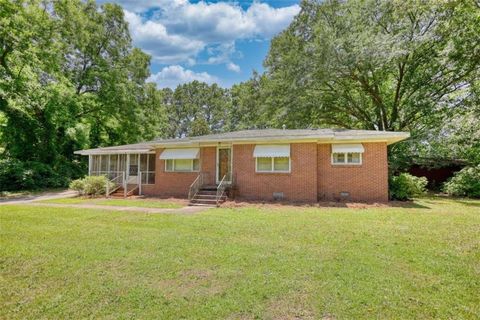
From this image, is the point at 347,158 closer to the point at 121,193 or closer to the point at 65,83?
the point at 121,193

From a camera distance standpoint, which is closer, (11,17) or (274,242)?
(274,242)

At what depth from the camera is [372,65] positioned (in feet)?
70.1

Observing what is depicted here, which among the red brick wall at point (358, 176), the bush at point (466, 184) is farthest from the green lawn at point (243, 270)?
the bush at point (466, 184)

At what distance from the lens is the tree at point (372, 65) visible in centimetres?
1983

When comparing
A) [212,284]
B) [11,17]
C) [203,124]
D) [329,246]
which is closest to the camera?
[212,284]

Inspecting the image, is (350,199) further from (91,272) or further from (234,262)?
(91,272)

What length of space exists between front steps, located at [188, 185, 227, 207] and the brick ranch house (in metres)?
0.05

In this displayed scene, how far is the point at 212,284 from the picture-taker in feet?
15.6

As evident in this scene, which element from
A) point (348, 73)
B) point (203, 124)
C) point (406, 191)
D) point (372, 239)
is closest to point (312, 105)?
point (348, 73)

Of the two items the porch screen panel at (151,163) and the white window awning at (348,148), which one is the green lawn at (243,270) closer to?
the white window awning at (348,148)

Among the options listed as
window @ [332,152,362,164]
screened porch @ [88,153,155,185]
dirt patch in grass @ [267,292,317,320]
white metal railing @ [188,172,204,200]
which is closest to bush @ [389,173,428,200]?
window @ [332,152,362,164]

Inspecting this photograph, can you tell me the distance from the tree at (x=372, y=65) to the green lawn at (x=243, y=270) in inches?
590

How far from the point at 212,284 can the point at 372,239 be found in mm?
4544

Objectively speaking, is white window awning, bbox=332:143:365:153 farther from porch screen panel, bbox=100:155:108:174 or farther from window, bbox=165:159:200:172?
porch screen panel, bbox=100:155:108:174
